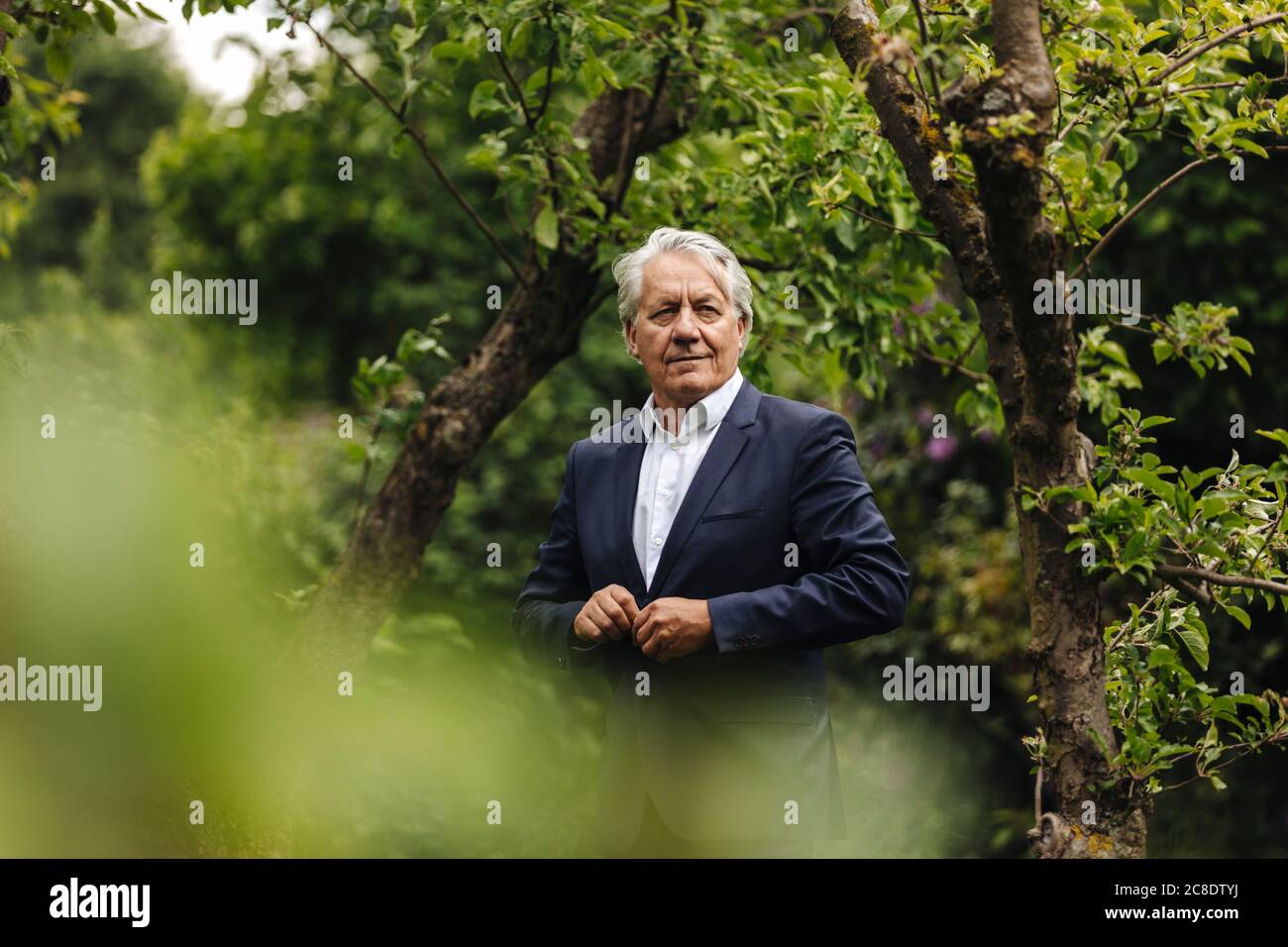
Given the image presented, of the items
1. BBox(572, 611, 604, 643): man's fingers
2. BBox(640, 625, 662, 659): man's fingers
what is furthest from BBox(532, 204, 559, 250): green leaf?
BBox(640, 625, 662, 659): man's fingers

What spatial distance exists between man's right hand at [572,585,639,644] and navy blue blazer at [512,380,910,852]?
0.38 ft

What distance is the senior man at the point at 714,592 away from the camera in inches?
89.4

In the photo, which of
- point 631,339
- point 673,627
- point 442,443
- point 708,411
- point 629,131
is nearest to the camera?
point 673,627

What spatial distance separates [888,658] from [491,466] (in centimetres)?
317

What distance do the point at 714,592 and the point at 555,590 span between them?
416 mm

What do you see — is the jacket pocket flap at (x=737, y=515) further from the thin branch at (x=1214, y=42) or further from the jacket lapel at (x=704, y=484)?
the thin branch at (x=1214, y=42)

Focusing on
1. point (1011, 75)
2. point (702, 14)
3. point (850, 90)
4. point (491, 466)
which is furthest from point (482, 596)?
point (1011, 75)

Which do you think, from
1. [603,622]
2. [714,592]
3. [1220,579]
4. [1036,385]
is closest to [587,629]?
[603,622]

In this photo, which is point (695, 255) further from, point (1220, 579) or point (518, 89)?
point (518, 89)

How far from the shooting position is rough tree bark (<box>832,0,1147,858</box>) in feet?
7.27

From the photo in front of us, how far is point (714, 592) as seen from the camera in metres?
2.41

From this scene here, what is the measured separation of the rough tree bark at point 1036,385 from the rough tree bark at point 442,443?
169 cm

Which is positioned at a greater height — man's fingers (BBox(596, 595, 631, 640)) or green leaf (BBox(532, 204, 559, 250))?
green leaf (BBox(532, 204, 559, 250))

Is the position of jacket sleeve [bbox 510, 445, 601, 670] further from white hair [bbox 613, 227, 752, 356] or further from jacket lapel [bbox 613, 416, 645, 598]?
white hair [bbox 613, 227, 752, 356]
